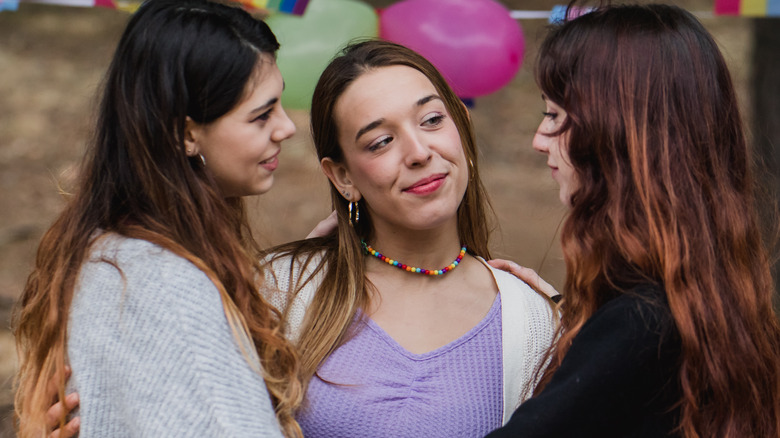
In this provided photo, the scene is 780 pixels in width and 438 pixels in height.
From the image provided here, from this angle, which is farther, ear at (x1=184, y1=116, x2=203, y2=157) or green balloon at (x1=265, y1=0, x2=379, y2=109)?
green balloon at (x1=265, y1=0, x2=379, y2=109)

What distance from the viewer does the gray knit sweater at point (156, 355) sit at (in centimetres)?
141

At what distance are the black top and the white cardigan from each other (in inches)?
17.7

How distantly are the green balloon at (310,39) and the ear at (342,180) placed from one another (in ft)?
1.69

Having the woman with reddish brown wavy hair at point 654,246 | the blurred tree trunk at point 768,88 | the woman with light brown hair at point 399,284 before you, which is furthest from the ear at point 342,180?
the blurred tree trunk at point 768,88

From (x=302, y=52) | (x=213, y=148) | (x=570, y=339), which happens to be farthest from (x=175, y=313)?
(x=302, y=52)

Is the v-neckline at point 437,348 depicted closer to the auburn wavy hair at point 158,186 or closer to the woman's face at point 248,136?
the auburn wavy hair at point 158,186

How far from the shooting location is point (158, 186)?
1643mm

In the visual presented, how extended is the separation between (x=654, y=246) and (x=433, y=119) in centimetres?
72

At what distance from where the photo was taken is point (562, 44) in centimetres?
173

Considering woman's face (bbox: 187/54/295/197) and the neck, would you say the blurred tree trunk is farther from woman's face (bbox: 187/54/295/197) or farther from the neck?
woman's face (bbox: 187/54/295/197)

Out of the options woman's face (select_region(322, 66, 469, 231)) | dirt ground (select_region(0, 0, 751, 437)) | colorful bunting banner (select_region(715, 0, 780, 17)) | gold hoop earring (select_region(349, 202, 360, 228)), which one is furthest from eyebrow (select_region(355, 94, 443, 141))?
dirt ground (select_region(0, 0, 751, 437))

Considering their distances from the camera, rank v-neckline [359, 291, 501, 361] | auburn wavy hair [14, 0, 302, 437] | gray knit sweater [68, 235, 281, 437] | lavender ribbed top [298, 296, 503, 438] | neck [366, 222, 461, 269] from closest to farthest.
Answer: gray knit sweater [68, 235, 281, 437] < auburn wavy hair [14, 0, 302, 437] < lavender ribbed top [298, 296, 503, 438] < v-neckline [359, 291, 501, 361] < neck [366, 222, 461, 269]

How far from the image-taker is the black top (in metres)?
1.50

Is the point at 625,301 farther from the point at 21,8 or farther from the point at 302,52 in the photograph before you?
the point at 21,8
